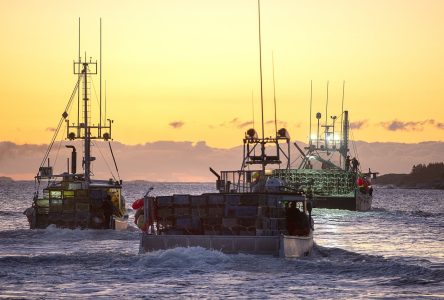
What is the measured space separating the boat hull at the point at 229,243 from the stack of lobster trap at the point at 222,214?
118 inches

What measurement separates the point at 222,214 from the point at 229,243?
4183mm

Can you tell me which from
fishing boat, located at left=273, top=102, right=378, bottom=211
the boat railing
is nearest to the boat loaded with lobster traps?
the boat railing

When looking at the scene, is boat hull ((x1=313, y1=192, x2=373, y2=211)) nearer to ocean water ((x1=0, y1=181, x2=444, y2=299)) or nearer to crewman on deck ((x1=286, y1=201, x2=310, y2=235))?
ocean water ((x1=0, y1=181, x2=444, y2=299))

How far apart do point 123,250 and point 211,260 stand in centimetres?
1249

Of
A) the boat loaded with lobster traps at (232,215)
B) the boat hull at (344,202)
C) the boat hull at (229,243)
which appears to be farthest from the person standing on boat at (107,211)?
the boat hull at (344,202)

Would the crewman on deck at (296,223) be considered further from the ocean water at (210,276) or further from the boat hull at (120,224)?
the boat hull at (120,224)

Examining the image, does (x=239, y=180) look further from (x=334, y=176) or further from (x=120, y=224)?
(x=334, y=176)

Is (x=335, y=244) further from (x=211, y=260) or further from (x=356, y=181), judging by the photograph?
(x=356, y=181)

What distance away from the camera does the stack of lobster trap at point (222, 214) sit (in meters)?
38.5

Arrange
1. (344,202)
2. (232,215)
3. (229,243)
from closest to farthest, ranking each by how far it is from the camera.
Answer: (229,243), (232,215), (344,202)

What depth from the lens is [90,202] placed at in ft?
201

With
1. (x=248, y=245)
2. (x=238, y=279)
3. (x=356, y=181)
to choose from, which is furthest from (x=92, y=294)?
(x=356, y=181)

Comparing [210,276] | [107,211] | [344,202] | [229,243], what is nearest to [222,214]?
[229,243]

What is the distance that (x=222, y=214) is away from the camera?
3884 cm
